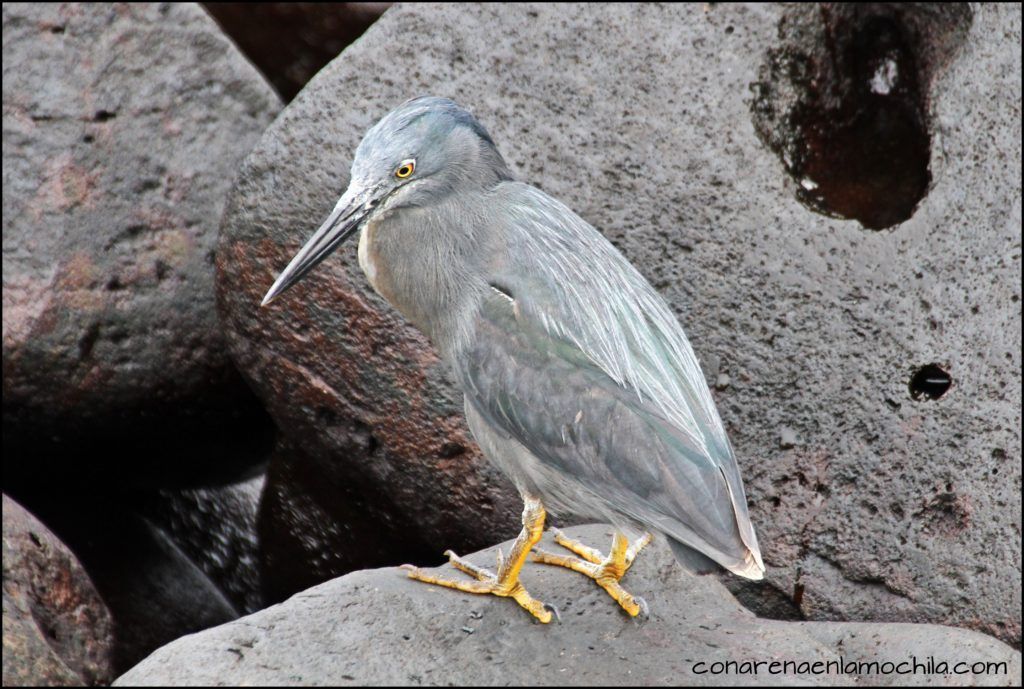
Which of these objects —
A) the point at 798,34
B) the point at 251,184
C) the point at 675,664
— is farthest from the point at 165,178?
the point at 675,664

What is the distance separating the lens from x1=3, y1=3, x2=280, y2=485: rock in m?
4.68

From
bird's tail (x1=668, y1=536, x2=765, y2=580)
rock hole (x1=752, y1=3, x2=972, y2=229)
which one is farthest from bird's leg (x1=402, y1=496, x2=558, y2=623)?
rock hole (x1=752, y1=3, x2=972, y2=229)


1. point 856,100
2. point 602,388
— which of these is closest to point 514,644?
point 602,388

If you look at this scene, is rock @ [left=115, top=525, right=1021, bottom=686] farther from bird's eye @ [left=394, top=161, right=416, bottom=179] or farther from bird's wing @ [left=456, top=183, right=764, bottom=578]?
bird's eye @ [left=394, top=161, right=416, bottom=179]

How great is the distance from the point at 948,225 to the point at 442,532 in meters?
2.08

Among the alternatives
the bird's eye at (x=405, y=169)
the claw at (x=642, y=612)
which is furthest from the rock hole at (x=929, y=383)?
the bird's eye at (x=405, y=169)

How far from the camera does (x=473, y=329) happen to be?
11.8ft

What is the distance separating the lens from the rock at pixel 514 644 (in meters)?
3.05

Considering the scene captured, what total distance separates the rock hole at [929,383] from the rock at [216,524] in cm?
306

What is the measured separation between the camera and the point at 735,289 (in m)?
4.10

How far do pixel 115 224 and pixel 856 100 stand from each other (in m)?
2.91

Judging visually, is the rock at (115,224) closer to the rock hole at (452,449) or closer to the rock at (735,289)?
the rock at (735,289)

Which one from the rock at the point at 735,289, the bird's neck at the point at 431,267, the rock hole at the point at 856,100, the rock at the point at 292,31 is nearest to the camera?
the bird's neck at the point at 431,267

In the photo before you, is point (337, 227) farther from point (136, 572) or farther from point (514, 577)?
point (136, 572)
